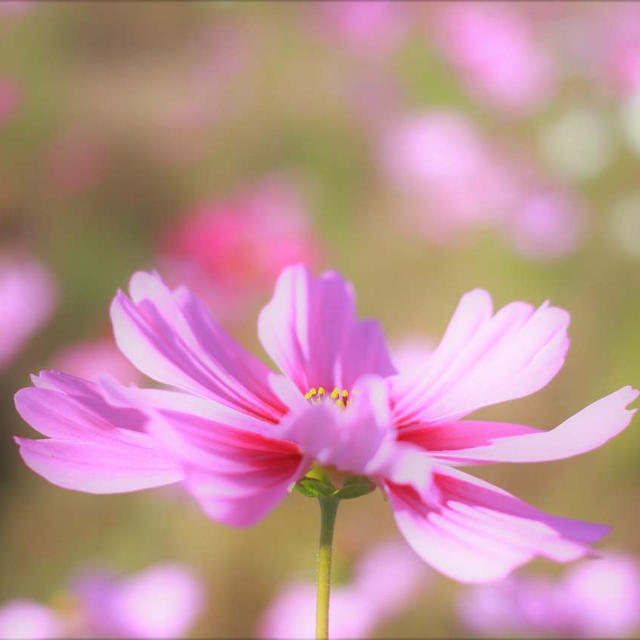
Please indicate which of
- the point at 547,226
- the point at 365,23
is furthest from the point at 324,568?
the point at 365,23

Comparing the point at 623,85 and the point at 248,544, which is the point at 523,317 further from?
the point at 623,85

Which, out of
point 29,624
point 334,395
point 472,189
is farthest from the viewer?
point 472,189

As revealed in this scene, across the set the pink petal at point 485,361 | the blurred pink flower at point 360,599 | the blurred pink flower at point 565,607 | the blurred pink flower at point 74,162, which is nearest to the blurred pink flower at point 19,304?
the blurred pink flower at point 74,162

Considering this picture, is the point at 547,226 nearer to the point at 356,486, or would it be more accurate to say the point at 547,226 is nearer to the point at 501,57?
the point at 501,57

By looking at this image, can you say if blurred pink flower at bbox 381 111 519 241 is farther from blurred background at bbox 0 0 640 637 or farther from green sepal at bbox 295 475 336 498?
green sepal at bbox 295 475 336 498

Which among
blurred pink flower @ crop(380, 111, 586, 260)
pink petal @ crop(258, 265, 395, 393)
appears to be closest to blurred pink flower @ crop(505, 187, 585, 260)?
blurred pink flower @ crop(380, 111, 586, 260)

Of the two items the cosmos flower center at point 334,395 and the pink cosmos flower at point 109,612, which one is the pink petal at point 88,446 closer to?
the cosmos flower center at point 334,395
